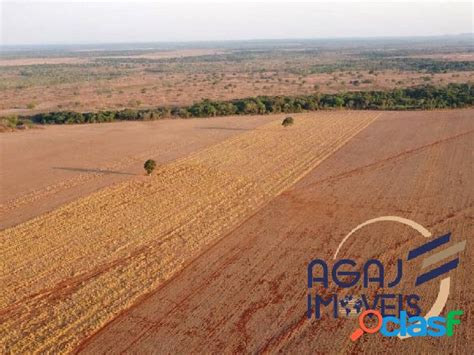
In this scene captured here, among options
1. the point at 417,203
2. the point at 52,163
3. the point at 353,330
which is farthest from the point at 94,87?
the point at 353,330

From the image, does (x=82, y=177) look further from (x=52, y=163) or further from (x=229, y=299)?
(x=229, y=299)

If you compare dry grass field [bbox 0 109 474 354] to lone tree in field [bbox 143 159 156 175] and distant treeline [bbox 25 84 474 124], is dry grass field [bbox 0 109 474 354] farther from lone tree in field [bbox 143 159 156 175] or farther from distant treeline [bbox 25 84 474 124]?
distant treeline [bbox 25 84 474 124]

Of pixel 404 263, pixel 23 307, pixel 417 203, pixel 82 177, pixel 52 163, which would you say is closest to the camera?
pixel 23 307

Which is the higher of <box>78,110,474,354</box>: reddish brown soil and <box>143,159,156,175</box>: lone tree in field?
<box>143,159,156,175</box>: lone tree in field

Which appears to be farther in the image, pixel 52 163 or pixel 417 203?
pixel 52 163

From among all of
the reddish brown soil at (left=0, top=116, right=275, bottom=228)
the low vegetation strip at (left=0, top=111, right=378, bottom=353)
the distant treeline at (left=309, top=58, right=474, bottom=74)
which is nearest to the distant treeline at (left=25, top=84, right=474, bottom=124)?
the reddish brown soil at (left=0, top=116, right=275, bottom=228)

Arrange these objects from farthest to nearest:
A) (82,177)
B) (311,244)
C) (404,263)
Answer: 1. (82,177)
2. (311,244)
3. (404,263)
